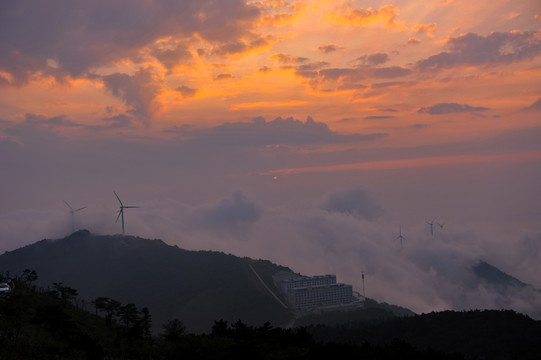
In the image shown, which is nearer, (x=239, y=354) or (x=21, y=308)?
(x=239, y=354)

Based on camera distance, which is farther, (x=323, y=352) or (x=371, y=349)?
(x=371, y=349)

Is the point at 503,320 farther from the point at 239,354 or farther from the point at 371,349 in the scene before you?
the point at 239,354

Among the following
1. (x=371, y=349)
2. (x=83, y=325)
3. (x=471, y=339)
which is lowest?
(x=471, y=339)

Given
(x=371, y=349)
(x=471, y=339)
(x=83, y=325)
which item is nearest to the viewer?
(x=371, y=349)

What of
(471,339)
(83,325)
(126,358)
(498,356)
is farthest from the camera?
(471,339)

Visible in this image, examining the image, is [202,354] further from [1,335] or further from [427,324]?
[427,324]

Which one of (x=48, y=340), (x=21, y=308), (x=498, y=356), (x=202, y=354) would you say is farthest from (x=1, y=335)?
(x=498, y=356)

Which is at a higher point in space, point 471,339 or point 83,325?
point 83,325

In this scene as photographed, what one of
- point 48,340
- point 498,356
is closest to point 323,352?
point 48,340

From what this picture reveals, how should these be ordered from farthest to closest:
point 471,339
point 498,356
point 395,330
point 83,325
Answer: point 395,330 → point 471,339 → point 498,356 → point 83,325
